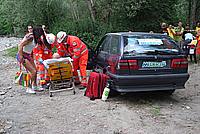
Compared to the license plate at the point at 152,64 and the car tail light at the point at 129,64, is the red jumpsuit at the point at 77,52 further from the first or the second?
the license plate at the point at 152,64

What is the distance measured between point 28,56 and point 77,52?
4.38 ft

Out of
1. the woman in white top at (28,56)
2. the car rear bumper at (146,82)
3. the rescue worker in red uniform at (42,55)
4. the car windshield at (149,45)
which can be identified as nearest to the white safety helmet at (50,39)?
the rescue worker in red uniform at (42,55)

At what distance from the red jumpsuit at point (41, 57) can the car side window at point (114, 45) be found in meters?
2.07

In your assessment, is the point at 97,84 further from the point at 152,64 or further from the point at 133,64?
the point at 152,64

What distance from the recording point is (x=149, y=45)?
7145 mm

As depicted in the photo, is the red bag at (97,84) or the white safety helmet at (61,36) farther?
the white safety helmet at (61,36)

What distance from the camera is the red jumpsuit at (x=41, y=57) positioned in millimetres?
8836

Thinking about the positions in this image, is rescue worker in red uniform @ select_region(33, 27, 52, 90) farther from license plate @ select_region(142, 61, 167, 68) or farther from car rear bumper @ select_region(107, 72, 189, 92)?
license plate @ select_region(142, 61, 167, 68)

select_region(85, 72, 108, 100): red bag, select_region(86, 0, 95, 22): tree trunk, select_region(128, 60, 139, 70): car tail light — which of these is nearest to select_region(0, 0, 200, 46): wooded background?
select_region(86, 0, 95, 22): tree trunk

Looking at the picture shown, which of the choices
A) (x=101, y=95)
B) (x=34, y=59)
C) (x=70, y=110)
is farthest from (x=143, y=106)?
(x=34, y=59)

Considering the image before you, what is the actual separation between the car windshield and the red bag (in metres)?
0.92

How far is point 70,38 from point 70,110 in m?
2.74

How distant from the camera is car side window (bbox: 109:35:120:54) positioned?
7.31m

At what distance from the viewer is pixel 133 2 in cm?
1750
